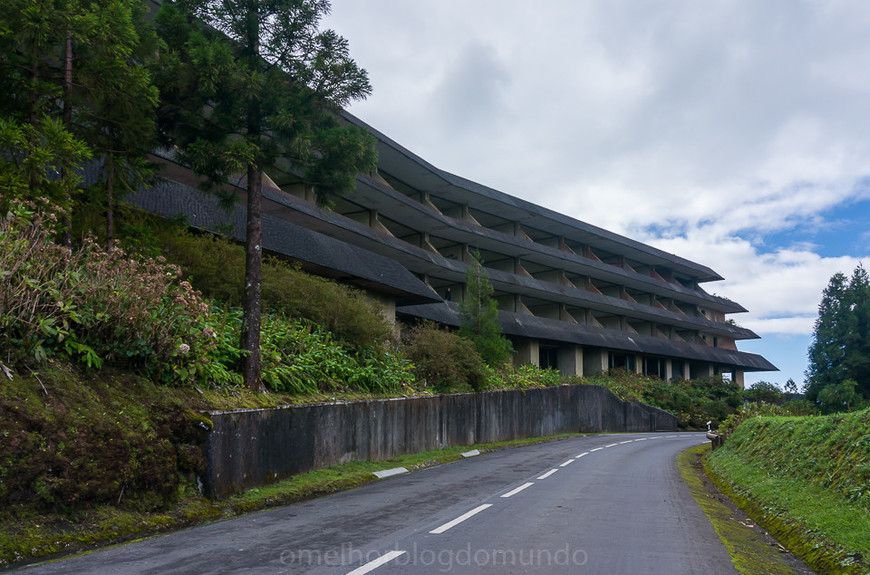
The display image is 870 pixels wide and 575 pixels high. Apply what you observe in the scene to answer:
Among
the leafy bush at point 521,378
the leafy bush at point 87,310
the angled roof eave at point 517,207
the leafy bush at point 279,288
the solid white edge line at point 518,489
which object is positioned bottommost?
the solid white edge line at point 518,489

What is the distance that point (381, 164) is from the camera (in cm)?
3562

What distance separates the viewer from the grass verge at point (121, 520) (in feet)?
21.7

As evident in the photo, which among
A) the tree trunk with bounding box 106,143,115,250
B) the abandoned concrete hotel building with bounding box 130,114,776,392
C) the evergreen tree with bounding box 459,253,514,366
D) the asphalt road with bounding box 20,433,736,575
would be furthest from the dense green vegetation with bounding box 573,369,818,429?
the tree trunk with bounding box 106,143,115,250

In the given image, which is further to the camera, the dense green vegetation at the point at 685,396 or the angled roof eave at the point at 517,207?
the dense green vegetation at the point at 685,396

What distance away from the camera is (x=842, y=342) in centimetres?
5341

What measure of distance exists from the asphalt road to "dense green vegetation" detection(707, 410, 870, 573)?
95 cm

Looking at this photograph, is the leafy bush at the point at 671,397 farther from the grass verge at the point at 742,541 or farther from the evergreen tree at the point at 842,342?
the grass verge at the point at 742,541

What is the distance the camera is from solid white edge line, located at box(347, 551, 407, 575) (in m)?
5.95

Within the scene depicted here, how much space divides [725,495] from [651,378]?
1722 inches

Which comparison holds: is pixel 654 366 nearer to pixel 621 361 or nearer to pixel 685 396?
pixel 621 361

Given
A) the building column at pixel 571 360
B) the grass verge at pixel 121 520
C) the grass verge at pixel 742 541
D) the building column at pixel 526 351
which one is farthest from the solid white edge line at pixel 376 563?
the building column at pixel 571 360

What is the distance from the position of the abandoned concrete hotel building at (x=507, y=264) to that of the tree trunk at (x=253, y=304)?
2.48 metres

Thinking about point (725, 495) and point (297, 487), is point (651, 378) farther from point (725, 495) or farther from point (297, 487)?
point (297, 487)

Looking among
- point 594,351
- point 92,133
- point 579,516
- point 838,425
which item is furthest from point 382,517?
point 594,351
